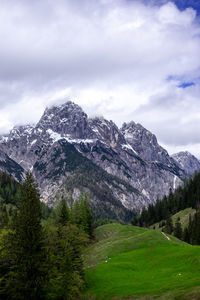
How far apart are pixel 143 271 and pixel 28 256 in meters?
30.2

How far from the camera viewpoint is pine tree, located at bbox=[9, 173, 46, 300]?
4666cm

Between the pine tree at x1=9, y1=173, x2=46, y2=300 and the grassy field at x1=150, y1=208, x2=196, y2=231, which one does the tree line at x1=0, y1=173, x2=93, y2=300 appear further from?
the grassy field at x1=150, y1=208, x2=196, y2=231

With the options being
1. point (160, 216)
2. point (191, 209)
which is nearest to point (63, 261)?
point (191, 209)

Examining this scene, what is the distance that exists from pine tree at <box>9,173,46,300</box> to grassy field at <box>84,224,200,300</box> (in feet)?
32.5

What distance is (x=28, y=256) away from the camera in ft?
155

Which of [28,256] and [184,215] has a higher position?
[184,215]

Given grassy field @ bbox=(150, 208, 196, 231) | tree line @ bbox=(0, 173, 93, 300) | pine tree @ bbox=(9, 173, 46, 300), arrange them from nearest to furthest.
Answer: pine tree @ bbox=(9, 173, 46, 300) → tree line @ bbox=(0, 173, 93, 300) → grassy field @ bbox=(150, 208, 196, 231)

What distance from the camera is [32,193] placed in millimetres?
50844

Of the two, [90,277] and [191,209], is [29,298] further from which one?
[191,209]

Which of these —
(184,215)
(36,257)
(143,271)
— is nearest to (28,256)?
(36,257)

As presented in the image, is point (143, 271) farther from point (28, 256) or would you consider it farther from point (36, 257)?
point (28, 256)

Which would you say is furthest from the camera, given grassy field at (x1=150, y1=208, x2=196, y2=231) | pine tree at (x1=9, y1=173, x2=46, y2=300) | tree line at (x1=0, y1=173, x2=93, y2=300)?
grassy field at (x1=150, y1=208, x2=196, y2=231)

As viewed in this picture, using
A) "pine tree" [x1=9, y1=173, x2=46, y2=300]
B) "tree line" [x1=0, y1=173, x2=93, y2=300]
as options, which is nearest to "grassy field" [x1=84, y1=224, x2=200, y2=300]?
"tree line" [x1=0, y1=173, x2=93, y2=300]

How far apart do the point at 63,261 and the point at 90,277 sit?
1859 centimetres
